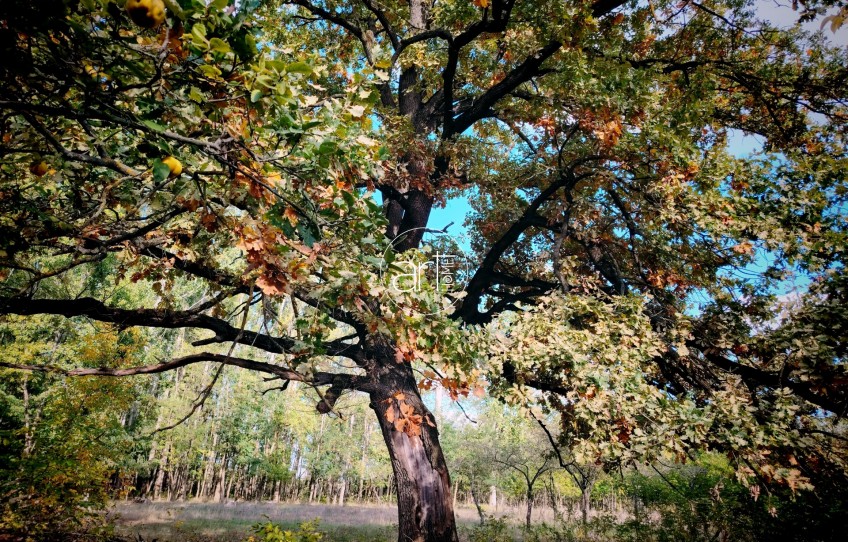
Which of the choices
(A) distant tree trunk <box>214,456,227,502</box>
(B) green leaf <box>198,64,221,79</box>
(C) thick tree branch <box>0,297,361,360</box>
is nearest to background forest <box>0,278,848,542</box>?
(A) distant tree trunk <box>214,456,227,502</box>

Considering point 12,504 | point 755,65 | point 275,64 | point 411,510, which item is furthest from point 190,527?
point 755,65

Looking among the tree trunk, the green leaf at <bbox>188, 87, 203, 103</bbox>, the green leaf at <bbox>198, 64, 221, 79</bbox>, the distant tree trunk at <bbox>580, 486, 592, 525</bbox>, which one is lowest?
the distant tree trunk at <bbox>580, 486, 592, 525</bbox>

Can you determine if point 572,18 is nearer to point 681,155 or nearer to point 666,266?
point 681,155

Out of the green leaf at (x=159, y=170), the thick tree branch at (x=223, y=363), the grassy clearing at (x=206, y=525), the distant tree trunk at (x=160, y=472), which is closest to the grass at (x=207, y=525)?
the grassy clearing at (x=206, y=525)

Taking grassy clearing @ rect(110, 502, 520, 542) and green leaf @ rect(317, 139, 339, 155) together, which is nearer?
green leaf @ rect(317, 139, 339, 155)

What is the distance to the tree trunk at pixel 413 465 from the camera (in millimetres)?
5359

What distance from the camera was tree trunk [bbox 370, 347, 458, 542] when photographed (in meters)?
5.36

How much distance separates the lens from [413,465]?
5.66 metres

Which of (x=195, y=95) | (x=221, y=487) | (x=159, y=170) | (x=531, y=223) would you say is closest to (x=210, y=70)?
(x=195, y=95)

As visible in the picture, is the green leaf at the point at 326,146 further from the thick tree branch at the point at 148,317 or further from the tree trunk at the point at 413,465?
the tree trunk at the point at 413,465

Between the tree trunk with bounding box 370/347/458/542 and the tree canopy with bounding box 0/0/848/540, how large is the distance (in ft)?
0.11

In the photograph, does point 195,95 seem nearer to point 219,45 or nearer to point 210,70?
point 210,70

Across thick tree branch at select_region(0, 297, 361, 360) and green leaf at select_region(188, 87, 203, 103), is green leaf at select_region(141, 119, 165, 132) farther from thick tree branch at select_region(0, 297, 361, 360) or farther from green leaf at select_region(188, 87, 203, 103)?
thick tree branch at select_region(0, 297, 361, 360)

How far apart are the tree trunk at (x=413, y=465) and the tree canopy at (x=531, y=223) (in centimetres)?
3
